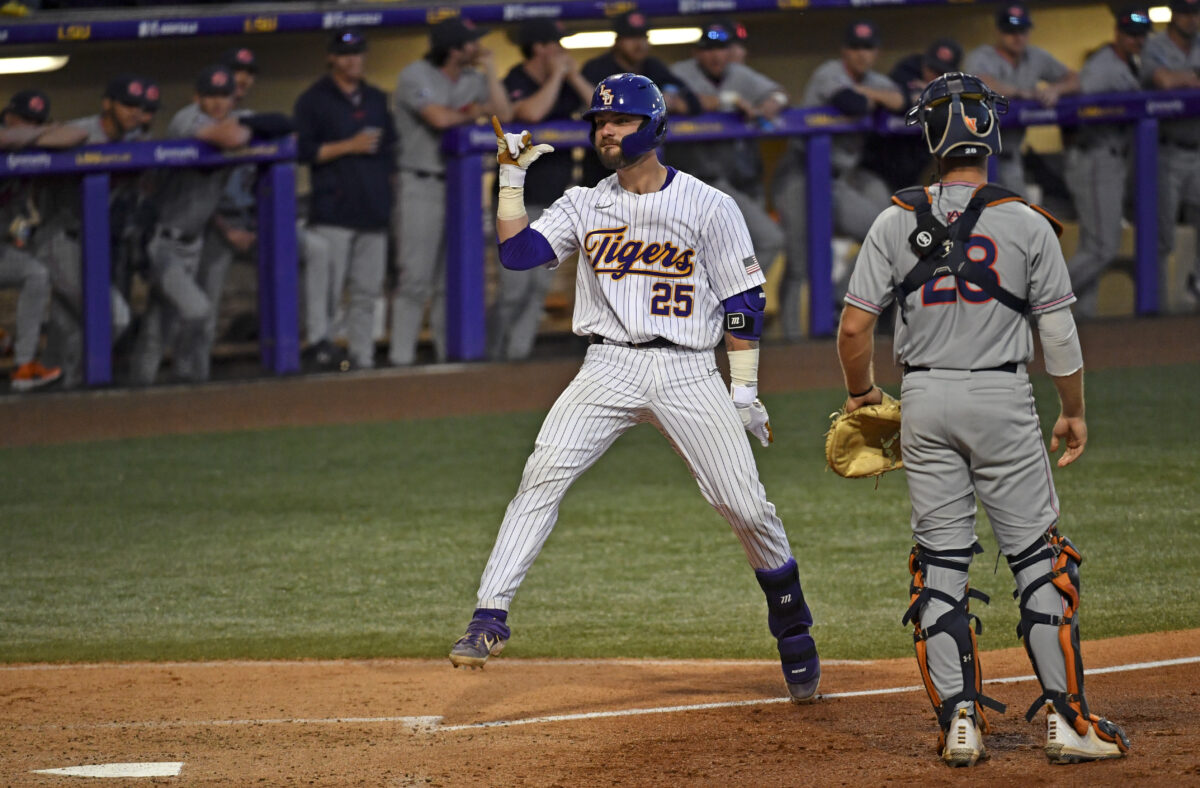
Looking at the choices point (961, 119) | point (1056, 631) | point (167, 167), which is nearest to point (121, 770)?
point (1056, 631)

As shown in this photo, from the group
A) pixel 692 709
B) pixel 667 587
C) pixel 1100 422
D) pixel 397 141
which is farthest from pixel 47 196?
pixel 692 709

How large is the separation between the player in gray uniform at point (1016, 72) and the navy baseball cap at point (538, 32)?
326 centimetres

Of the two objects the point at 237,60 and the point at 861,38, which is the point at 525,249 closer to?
the point at 237,60

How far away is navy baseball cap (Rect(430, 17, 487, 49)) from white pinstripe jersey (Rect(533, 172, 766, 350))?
7161mm

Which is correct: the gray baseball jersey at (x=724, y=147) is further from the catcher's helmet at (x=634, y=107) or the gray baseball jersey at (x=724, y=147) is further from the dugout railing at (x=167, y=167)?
the catcher's helmet at (x=634, y=107)

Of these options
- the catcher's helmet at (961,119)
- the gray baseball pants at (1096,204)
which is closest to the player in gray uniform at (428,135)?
the gray baseball pants at (1096,204)

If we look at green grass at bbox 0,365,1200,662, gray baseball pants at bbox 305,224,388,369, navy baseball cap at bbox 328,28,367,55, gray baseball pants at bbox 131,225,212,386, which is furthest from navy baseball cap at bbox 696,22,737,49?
gray baseball pants at bbox 131,225,212,386

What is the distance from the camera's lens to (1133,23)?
1328 cm

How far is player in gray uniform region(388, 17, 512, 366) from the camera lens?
11.8m

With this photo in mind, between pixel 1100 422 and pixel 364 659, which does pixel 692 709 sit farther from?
pixel 1100 422

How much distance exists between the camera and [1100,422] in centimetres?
955

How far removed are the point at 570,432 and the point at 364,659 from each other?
1.61 meters

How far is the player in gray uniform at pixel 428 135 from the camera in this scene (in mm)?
11766

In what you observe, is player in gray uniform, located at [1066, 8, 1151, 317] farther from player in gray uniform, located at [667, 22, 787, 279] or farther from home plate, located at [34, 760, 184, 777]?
home plate, located at [34, 760, 184, 777]
